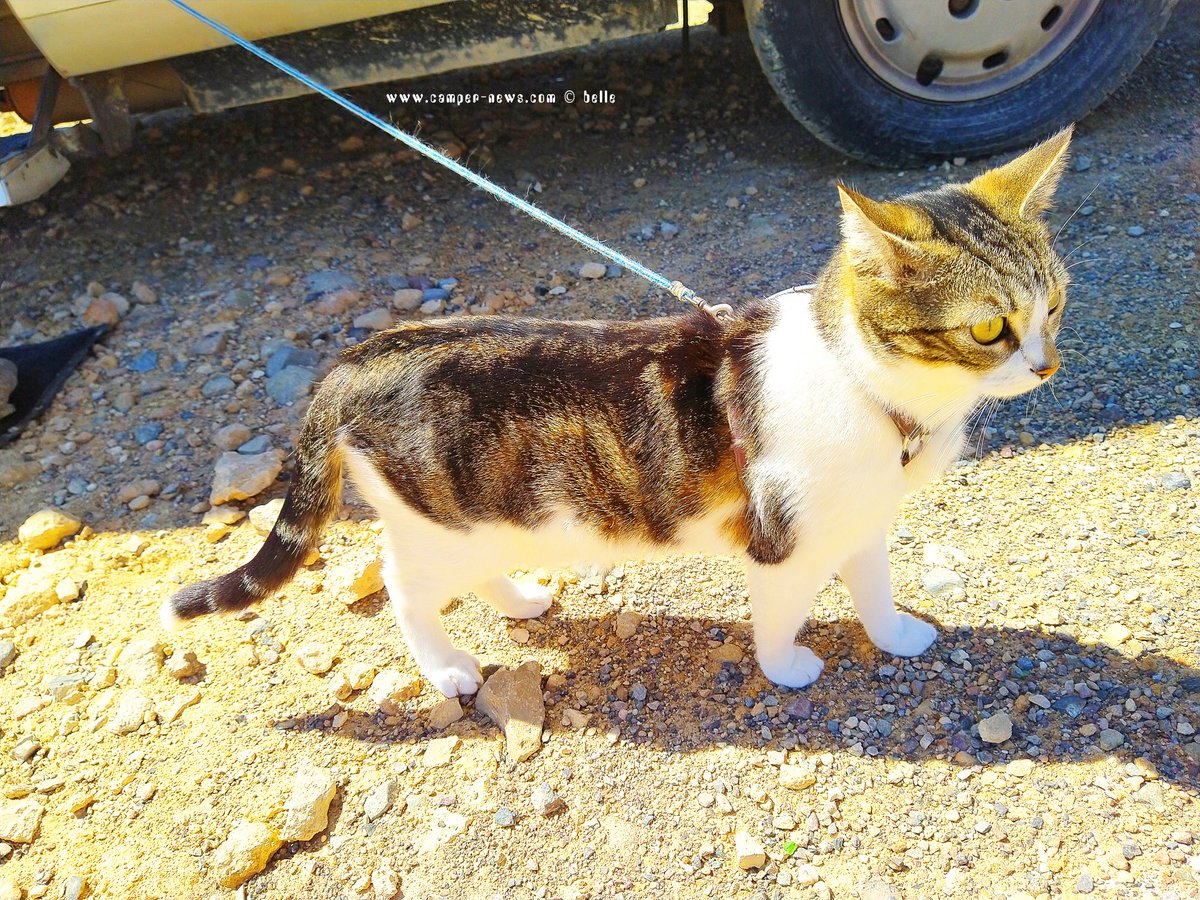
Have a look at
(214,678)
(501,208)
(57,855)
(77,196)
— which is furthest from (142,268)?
(57,855)

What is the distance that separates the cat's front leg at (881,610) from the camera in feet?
8.63

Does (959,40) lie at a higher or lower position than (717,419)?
higher

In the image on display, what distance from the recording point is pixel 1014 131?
4.38m

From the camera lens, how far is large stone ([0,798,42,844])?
8.26 ft

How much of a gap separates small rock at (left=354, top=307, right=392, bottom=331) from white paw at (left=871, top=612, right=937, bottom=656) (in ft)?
8.38

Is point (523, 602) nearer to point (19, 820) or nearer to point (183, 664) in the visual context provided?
point (183, 664)

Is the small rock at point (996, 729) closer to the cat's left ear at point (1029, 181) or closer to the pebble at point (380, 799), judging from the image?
the cat's left ear at point (1029, 181)

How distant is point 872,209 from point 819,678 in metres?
1.43

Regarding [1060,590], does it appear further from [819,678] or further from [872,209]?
[872,209]

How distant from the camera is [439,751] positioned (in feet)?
8.77

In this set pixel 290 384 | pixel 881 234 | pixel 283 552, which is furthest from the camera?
pixel 290 384

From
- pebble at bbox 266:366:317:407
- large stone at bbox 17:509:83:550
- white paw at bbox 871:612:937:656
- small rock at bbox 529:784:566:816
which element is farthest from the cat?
pebble at bbox 266:366:317:407

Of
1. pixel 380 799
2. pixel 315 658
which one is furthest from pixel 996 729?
pixel 315 658

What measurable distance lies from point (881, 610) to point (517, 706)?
44.6 inches
